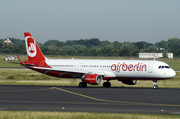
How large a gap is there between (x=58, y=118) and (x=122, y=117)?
13.1 feet

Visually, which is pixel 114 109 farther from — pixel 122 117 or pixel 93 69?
pixel 93 69

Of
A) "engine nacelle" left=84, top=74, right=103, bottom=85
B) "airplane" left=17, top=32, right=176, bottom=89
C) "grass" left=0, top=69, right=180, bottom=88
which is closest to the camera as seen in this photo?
"airplane" left=17, top=32, right=176, bottom=89

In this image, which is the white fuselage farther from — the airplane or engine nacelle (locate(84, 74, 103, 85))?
engine nacelle (locate(84, 74, 103, 85))

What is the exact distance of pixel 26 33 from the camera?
56938mm

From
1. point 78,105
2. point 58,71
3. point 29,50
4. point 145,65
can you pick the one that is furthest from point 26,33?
point 78,105

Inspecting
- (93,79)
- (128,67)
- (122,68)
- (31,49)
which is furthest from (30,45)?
(128,67)

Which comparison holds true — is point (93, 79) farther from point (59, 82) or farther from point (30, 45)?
point (59, 82)

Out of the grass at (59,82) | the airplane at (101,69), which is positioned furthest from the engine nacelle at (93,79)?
the grass at (59,82)

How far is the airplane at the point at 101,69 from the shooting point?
47.3 m

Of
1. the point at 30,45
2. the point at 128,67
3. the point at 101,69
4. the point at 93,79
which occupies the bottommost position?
the point at 93,79

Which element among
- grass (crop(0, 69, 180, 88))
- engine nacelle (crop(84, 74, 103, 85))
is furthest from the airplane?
grass (crop(0, 69, 180, 88))

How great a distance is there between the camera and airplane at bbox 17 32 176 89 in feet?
155

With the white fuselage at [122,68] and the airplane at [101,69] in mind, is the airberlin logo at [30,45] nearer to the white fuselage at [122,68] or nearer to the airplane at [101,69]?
the airplane at [101,69]

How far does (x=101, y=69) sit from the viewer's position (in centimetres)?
5094
